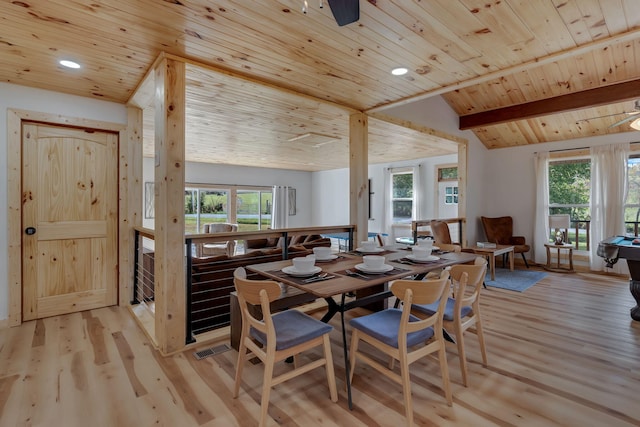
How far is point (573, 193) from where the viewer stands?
5.88 m

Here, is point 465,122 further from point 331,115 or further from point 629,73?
point 331,115

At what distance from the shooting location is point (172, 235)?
2.45m

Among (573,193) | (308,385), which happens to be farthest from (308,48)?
(573,193)

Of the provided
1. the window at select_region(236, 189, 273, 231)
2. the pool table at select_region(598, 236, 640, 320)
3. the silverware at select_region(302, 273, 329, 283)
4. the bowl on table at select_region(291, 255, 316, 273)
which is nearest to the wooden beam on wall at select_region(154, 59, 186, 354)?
the bowl on table at select_region(291, 255, 316, 273)

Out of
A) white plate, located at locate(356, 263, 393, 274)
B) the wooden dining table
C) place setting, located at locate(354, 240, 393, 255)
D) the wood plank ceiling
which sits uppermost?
the wood plank ceiling

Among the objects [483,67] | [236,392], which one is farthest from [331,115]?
[236,392]

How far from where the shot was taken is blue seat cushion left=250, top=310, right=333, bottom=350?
1.83 meters

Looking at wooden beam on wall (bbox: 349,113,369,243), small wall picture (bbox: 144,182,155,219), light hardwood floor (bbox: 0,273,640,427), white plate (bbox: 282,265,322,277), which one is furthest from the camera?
small wall picture (bbox: 144,182,155,219)

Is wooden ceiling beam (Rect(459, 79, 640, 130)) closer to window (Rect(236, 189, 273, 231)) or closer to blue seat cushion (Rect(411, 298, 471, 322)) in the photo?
blue seat cushion (Rect(411, 298, 471, 322))

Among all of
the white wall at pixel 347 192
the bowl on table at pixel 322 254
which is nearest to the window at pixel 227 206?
the white wall at pixel 347 192

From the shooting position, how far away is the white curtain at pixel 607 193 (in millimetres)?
5176

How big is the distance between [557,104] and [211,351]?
550 centimetres

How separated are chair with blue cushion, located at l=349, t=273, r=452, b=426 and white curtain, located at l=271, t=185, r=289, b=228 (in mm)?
7282

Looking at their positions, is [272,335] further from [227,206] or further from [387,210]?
[227,206]
